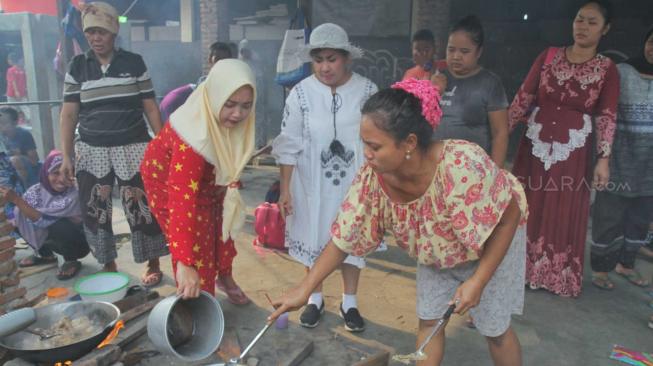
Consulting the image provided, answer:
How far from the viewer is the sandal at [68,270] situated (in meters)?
3.91

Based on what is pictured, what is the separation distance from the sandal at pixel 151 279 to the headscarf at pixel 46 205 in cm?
81

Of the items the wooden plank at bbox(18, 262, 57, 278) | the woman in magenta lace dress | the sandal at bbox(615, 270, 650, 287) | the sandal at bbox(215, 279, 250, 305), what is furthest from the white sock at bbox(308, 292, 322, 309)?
A: the sandal at bbox(615, 270, 650, 287)

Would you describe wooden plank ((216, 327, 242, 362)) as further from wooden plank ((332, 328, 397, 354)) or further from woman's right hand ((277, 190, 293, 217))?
woman's right hand ((277, 190, 293, 217))

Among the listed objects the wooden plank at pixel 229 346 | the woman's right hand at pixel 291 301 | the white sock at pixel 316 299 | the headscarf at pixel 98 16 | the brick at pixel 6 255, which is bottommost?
the wooden plank at pixel 229 346

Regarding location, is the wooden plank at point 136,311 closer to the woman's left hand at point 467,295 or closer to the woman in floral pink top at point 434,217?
the woman in floral pink top at point 434,217

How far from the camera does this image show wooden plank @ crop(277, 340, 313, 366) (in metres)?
2.69

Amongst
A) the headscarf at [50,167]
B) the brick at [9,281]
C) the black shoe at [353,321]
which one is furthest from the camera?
the headscarf at [50,167]

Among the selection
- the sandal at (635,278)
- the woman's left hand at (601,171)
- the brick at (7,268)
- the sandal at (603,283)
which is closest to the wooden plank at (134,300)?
the brick at (7,268)

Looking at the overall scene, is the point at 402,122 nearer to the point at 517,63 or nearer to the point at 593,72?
the point at 593,72

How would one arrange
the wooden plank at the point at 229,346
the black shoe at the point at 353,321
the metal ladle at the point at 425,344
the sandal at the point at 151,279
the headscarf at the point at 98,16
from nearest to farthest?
1. the metal ladle at the point at 425,344
2. the wooden plank at the point at 229,346
3. the black shoe at the point at 353,321
4. the headscarf at the point at 98,16
5. the sandal at the point at 151,279

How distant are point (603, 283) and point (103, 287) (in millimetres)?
3810

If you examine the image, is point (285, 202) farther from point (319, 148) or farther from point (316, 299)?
point (316, 299)

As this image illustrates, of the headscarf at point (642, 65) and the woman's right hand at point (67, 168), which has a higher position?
the headscarf at point (642, 65)

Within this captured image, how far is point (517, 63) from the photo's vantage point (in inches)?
305
